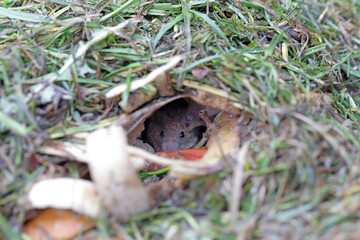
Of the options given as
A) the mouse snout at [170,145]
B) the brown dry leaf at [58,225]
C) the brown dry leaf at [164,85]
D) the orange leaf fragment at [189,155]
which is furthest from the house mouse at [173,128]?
the brown dry leaf at [58,225]

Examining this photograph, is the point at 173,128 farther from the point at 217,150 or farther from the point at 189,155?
the point at 217,150

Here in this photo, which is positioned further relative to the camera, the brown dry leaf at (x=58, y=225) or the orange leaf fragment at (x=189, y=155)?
the orange leaf fragment at (x=189, y=155)

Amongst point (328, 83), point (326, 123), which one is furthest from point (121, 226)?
point (328, 83)

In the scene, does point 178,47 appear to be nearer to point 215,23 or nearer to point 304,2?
point 215,23

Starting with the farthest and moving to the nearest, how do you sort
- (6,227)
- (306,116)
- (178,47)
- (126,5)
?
(126,5), (178,47), (306,116), (6,227)

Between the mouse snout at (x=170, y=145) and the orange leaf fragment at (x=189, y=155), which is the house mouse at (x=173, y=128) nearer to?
the mouse snout at (x=170, y=145)

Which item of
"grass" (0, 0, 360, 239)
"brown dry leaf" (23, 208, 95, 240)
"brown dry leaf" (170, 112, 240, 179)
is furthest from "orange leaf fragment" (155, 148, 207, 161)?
"brown dry leaf" (23, 208, 95, 240)
